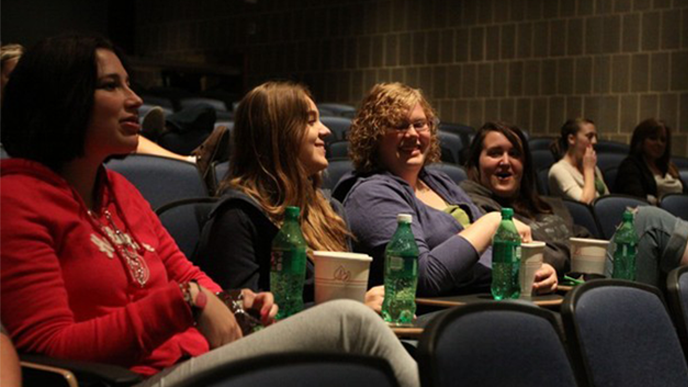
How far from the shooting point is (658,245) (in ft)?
11.4

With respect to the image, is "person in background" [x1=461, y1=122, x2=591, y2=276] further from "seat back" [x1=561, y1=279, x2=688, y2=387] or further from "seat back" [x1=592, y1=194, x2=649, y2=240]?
"seat back" [x1=561, y1=279, x2=688, y2=387]

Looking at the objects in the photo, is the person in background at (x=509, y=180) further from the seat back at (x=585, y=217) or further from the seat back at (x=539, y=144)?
the seat back at (x=539, y=144)

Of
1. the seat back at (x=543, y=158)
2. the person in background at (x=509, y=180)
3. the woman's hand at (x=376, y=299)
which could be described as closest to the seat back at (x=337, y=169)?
the person in background at (x=509, y=180)

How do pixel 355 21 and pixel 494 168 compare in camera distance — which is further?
pixel 355 21

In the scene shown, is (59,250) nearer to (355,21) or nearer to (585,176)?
(585,176)

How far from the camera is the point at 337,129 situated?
6.63 m

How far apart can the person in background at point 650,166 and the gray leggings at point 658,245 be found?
2711 millimetres

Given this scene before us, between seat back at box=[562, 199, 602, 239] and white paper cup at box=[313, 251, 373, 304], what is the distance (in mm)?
2316

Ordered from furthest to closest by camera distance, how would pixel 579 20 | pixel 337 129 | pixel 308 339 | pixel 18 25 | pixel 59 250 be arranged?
pixel 18 25 → pixel 579 20 → pixel 337 129 → pixel 59 250 → pixel 308 339

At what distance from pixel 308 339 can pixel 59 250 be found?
520 millimetres

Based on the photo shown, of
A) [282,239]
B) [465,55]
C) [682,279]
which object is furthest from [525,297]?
[465,55]

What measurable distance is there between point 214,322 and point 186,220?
1.00 meters

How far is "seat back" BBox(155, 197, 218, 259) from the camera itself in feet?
9.22

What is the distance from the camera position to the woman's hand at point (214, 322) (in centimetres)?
186
